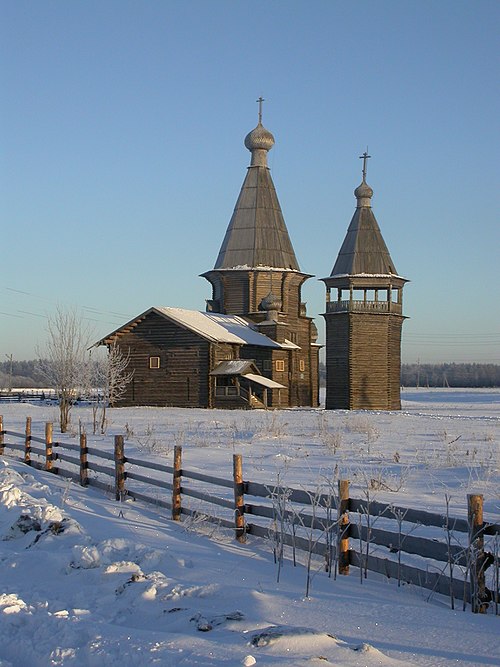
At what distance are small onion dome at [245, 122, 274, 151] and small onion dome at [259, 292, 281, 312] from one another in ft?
36.1

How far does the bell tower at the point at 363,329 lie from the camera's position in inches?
1815

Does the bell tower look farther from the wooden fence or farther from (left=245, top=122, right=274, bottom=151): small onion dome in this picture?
the wooden fence

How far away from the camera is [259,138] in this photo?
5356 cm

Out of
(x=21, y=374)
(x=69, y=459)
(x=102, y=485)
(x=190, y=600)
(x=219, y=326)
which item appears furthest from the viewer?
(x=21, y=374)

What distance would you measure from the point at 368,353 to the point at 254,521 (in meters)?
36.3

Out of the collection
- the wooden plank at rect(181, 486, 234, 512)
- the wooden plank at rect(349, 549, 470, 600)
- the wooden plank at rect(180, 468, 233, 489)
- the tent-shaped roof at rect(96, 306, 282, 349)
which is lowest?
the wooden plank at rect(349, 549, 470, 600)

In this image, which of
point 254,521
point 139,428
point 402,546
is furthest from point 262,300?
point 402,546

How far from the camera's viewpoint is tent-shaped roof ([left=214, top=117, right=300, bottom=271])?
167 feet

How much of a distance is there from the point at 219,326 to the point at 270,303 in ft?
14.0

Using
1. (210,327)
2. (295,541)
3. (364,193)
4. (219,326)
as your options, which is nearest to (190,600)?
(295,541)

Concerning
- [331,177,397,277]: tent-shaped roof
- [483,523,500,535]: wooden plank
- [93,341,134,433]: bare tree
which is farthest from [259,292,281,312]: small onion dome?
[483,523,500,535]: wooden plank

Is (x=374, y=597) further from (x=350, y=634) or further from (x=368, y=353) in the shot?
(x=368, y=353)

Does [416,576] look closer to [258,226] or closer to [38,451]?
[38,451]

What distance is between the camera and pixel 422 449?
19141 millimetres
